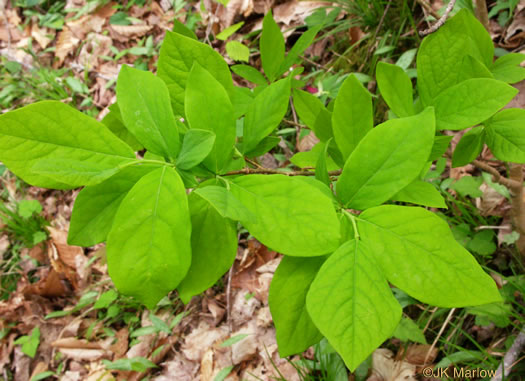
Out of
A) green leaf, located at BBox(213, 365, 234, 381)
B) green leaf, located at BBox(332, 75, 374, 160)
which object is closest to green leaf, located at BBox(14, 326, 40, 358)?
green leaf, located at BBox(213, 365, 234, 381)

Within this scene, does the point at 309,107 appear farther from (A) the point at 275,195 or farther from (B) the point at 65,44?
(B) the point at 65,44

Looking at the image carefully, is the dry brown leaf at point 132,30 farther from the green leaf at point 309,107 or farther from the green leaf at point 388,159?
the green leaf at point 388,159

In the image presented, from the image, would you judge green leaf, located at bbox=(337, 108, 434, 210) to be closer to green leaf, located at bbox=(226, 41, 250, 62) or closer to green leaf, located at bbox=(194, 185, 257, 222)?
green leaf, located at bbox=(194, 185, 257, 222)

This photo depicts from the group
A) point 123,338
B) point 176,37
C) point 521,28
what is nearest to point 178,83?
point 176,37

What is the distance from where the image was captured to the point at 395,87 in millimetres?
700

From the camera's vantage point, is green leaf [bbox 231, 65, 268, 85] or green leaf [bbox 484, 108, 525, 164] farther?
green leaf [bbox 231, 65, 268, 85]

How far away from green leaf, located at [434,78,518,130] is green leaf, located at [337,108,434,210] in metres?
0.15

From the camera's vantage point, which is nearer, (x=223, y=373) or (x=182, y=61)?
(x=182, y=61)

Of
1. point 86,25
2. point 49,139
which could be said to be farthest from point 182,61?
point 86,25

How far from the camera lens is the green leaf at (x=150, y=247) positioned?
18.8 inches

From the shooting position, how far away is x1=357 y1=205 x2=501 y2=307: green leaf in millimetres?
472

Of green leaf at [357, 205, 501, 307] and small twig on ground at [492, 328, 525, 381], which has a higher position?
green leaf at [357, 205, 501, 307]

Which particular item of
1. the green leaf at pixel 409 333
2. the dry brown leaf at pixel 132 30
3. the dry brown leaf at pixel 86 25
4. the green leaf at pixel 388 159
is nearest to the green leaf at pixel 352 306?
the green leaf at pixel 388 159

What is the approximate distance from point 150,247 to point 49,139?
23 cm
